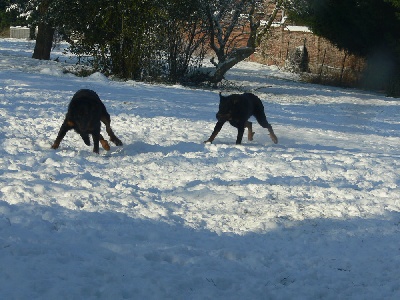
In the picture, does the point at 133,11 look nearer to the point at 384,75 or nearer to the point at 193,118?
the point at 193,118

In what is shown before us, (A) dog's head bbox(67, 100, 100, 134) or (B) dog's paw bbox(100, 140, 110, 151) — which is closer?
(A) dog's head bbox(67, 100, 100, 134)

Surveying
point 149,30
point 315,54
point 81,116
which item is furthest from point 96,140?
point 315,54

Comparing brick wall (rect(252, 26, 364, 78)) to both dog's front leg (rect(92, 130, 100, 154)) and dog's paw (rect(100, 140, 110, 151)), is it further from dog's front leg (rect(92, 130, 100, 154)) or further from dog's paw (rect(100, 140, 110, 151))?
dog's front leg (rect(92, 130, 100, 154))

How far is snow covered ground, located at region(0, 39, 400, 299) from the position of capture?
542cm

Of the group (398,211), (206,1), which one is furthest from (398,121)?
(398,211)

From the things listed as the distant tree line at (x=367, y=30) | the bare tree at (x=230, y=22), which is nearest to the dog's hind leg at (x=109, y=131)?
the bare tree at (x=230, y=22)

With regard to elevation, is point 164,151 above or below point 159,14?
below

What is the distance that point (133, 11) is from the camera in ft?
68.3

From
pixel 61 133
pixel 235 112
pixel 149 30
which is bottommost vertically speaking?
pixel 61 133

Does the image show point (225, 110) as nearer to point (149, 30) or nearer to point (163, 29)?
point (149, 30)

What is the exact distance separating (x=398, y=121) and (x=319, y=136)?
490cm

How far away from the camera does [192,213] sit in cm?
724

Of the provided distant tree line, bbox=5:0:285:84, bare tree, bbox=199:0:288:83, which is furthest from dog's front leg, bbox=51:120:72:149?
bare tree, bbox=199:0:288:83

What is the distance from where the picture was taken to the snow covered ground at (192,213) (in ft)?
17.8
